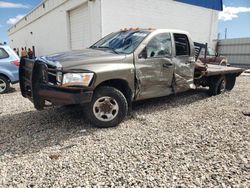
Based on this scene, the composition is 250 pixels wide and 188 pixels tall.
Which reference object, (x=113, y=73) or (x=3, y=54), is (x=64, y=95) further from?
(x=3, y=54)

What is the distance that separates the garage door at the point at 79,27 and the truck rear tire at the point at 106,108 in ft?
34.9

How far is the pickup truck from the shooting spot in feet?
12.4

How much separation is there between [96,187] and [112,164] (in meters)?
0.50

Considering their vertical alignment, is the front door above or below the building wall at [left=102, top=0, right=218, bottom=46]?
below

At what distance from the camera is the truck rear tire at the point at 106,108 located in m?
4.07

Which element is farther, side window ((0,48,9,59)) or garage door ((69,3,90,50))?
garage door ((69,3,90,50))

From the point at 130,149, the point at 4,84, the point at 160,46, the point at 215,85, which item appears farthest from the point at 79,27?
the point at 130,149

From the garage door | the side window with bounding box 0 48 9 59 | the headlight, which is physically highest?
the garage door

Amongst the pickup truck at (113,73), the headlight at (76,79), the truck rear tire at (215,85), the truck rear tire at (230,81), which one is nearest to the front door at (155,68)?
the pickup truck at (113,73)

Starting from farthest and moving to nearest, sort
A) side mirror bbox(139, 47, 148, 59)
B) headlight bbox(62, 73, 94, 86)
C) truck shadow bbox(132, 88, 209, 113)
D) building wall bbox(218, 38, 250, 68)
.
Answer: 1. building wall bbox(218, 38, 250, 68)
2. truck shadow bbox(132, 88, 209, 113)
3. side mirror bbox(139, 47, 148, 59)
4. headlight bbox(62, 73, 94, 86)

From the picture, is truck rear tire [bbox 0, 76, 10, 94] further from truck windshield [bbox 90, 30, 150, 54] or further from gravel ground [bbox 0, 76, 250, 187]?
truck windshield [bbox 90, 30, 150, 54]

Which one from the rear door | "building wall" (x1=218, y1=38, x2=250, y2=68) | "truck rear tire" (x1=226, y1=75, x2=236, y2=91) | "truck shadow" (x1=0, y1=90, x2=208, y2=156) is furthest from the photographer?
"building wall" (x1=218, y1=38, x2=250, y2=68)

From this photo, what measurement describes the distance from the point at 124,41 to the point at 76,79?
5.51 ft

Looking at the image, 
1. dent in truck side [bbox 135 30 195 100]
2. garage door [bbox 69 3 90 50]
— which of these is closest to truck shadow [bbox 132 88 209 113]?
dent in truck side [bbox 135 30 195 100]
